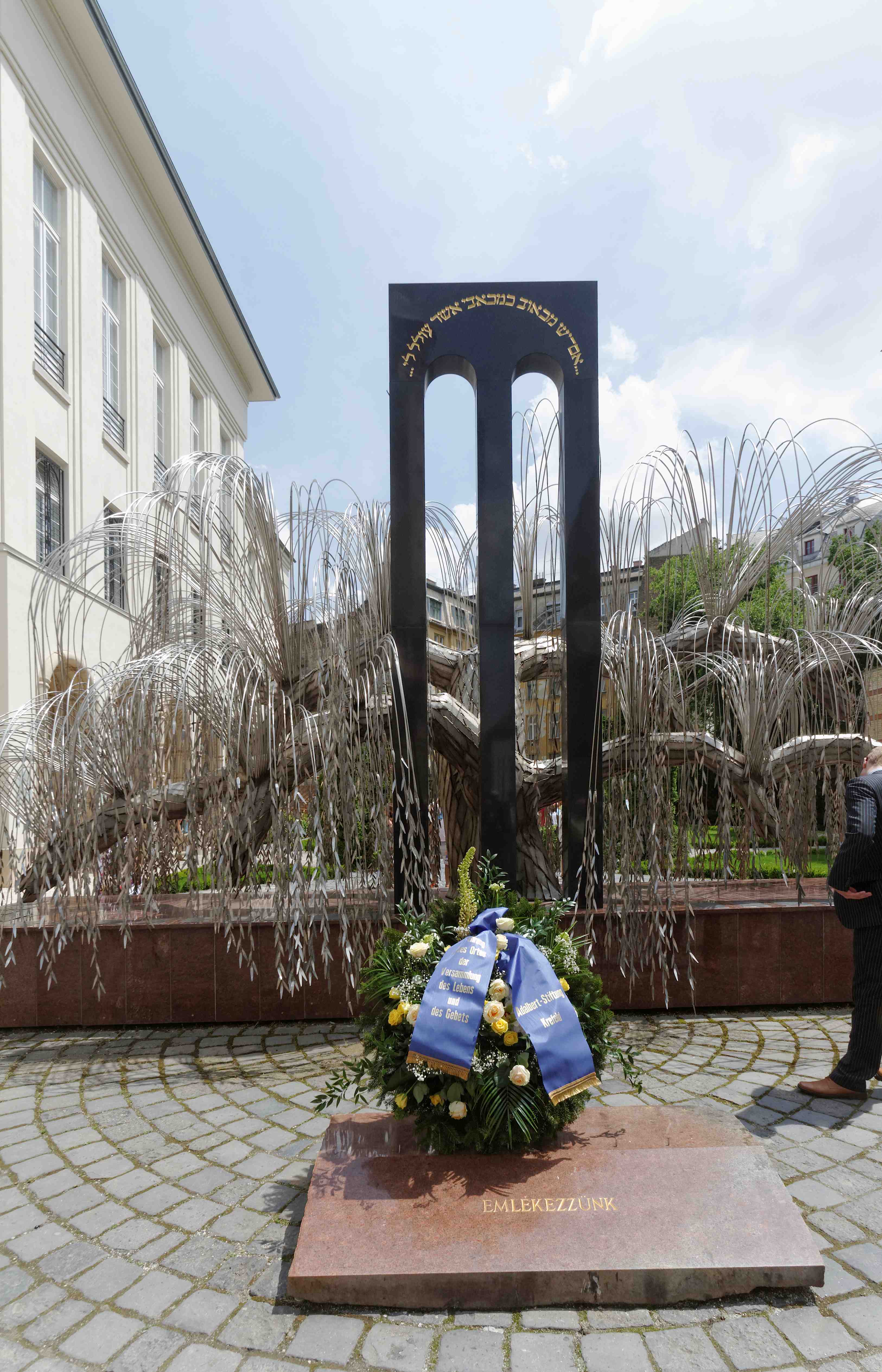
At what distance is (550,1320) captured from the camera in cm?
232

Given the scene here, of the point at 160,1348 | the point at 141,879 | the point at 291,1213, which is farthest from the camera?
the point at 141,879

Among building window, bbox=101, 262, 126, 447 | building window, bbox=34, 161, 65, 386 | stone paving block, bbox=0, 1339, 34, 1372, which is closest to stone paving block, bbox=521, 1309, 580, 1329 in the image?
stone paving block, bbox=0, 1339, 34, 1372

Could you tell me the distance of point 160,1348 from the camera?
2234mm

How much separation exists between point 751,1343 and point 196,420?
21274mm

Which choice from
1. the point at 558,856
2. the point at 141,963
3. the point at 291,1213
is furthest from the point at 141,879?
the point at 291,1213

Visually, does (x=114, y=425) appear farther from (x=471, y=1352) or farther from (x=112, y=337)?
(x=471, y=1352)

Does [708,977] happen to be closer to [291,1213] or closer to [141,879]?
[291,1213]

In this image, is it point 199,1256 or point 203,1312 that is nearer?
point 203,1312

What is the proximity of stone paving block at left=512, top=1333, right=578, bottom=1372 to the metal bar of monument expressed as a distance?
113 inches

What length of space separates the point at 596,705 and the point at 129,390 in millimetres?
13676

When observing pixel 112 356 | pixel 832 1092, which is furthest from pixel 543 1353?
pixel 112 356

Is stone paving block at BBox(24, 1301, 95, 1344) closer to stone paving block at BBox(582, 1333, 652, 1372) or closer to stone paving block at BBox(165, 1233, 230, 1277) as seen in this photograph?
stone paving block at BBox(165, 1233, 230, 1277)

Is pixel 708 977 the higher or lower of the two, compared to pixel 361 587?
lower

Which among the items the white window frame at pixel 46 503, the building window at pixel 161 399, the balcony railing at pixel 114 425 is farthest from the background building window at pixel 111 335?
the white window frame at pixel 46 503
